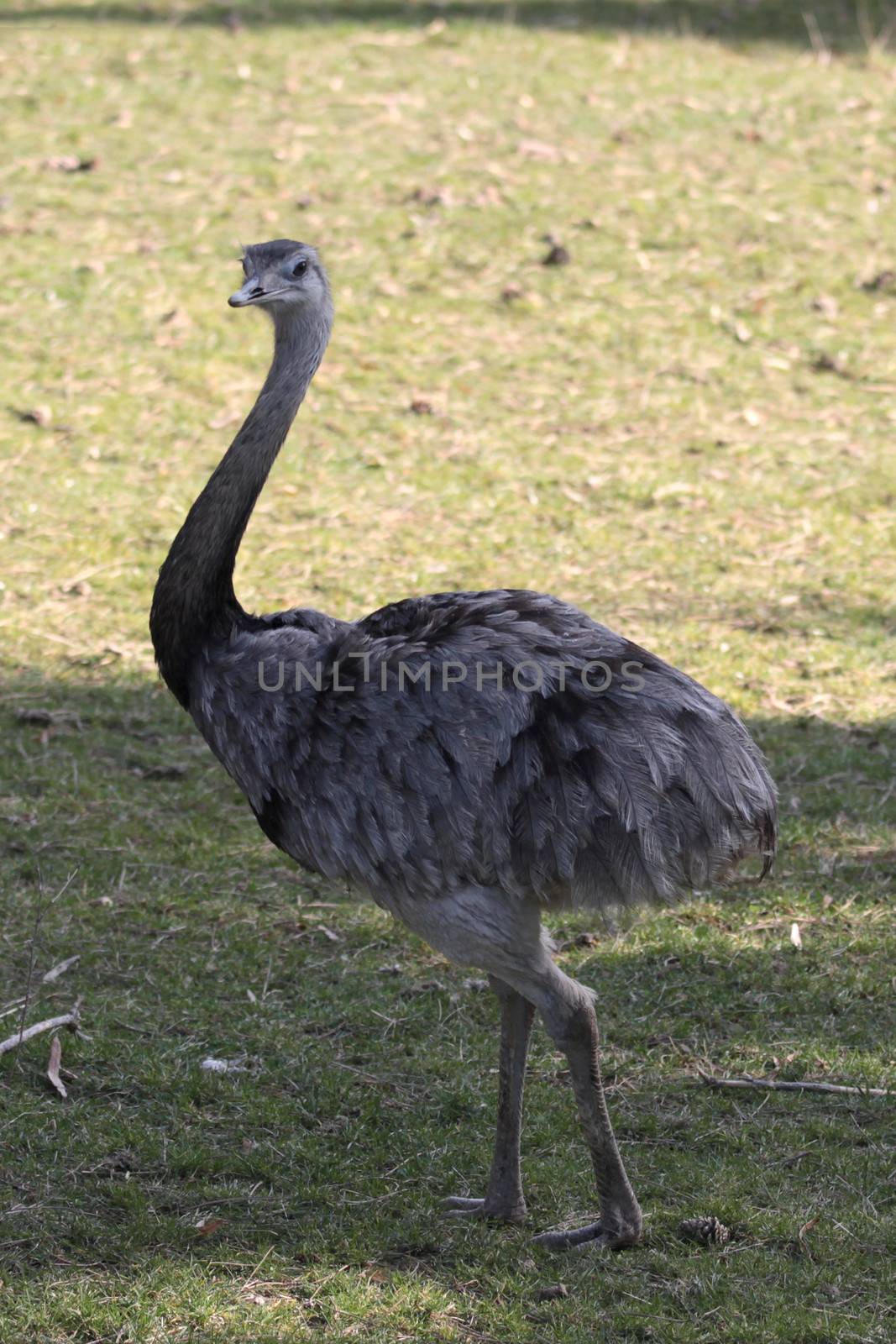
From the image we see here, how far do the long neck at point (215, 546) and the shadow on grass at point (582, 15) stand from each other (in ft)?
33.2

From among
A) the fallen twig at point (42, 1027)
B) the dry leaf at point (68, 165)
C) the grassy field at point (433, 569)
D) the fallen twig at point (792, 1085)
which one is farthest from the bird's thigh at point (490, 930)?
the dry leaf at point (68, 165)

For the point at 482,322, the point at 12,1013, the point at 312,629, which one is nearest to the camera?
the point at 312,629

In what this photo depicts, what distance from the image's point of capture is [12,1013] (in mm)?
5449

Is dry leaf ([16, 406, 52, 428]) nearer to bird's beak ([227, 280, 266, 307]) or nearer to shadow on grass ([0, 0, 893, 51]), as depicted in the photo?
bird's beak ([227, 280, 266, 307])

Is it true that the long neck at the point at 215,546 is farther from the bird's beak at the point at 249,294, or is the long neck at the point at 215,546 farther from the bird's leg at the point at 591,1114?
the bird's leg at the point at 591,1114

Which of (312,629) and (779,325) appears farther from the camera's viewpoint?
(779,325)

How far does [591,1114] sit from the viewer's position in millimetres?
4355

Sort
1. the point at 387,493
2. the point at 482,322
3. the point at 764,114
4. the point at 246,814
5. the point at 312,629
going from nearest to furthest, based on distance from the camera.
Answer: the point at 312,629 < the point at 246,814 < the point at 387,493 < the point at 482,322 < the point at 764,114

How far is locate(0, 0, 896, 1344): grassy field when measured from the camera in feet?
14.8

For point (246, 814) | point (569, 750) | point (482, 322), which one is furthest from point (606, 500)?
point (569, 750)

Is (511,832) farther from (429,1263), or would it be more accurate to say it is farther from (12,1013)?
(12,1013)

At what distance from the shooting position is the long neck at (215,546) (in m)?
4.80

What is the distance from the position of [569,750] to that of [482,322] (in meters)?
7.15

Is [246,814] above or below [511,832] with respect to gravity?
below
